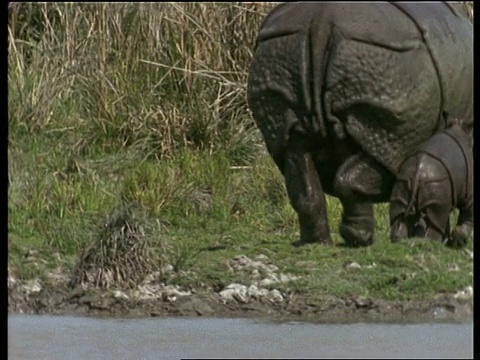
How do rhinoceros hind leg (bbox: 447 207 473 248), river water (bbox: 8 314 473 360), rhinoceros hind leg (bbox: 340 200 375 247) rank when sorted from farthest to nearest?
rhinoceros hind leg (bbox: 447 207 473 248), rhinoceros hind leg (bbox: 340 200 375 247), river water (bbox: 8 314 473 360)

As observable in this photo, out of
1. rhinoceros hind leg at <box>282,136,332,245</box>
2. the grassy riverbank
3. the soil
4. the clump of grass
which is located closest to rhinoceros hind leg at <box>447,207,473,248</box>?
the grassy riverbank

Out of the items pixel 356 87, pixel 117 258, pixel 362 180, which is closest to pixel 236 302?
pixel 117 258

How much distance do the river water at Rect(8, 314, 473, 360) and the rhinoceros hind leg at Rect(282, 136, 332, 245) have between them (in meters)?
0.34

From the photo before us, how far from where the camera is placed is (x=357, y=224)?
15.3ft

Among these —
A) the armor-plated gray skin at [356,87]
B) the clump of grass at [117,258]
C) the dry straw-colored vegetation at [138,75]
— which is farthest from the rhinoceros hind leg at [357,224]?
the dry straw-colored vegetation at [138,75]

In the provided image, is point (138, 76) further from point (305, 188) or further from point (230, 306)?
point (305, 188)

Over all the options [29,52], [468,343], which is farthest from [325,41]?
[29,52]

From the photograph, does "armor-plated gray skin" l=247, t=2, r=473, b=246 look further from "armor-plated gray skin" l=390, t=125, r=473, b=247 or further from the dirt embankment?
the dirt embankment

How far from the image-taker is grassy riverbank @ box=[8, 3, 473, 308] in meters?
5.14

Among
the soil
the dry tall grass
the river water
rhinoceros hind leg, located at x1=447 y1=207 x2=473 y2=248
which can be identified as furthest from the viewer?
the dry tall grass

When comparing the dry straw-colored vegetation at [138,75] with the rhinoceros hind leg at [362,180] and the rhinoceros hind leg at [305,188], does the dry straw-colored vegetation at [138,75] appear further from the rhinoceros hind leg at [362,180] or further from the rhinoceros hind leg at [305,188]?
the rhinoceros hind leg at [362,180]

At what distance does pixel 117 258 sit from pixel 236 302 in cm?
47

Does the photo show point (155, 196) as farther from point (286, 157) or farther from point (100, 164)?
point (286, 157)

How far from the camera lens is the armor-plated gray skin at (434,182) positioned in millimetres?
4461
